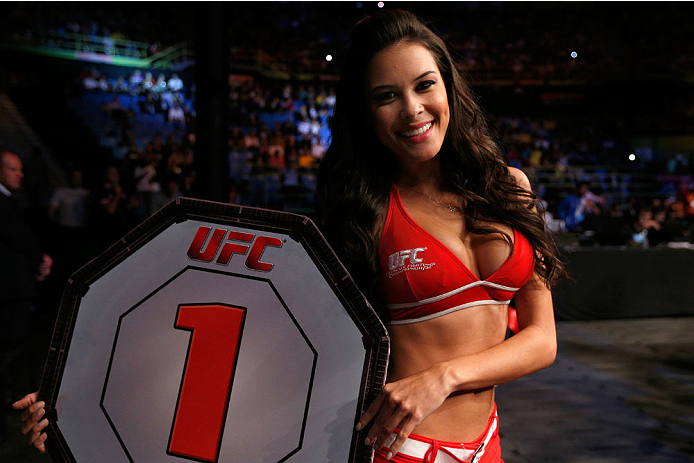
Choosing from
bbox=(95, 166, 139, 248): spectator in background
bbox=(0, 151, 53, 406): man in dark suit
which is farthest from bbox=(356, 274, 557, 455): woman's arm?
bbox=(95, 166, 139, 248): spectator in background

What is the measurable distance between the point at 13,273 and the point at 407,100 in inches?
120

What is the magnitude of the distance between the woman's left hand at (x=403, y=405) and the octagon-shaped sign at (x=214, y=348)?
0.02m

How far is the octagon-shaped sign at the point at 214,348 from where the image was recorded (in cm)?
79

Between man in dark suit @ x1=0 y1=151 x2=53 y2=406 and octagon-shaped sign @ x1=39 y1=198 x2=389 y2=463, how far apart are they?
108 inches

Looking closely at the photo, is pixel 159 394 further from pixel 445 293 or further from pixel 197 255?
pixel 445 293

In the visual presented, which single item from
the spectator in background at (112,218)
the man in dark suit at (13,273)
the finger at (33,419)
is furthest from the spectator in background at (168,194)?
the finger at (33,419)

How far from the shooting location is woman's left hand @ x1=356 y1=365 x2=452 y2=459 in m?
0.77

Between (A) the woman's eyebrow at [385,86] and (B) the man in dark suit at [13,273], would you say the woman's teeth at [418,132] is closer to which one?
(A) the woman's eyebrow at [385,86]

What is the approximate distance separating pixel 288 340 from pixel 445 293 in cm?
31

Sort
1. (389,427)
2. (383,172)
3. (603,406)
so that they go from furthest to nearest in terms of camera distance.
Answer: (603,406), (383,172), (389,427)

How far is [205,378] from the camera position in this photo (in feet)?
2.75

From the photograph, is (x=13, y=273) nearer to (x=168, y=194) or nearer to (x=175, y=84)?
(x=168, y=194)

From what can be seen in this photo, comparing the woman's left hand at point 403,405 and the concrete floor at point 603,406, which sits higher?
the woman's left hand at point 403,405

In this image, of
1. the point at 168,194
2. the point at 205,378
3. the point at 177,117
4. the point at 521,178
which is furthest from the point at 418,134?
the point at 177,117
